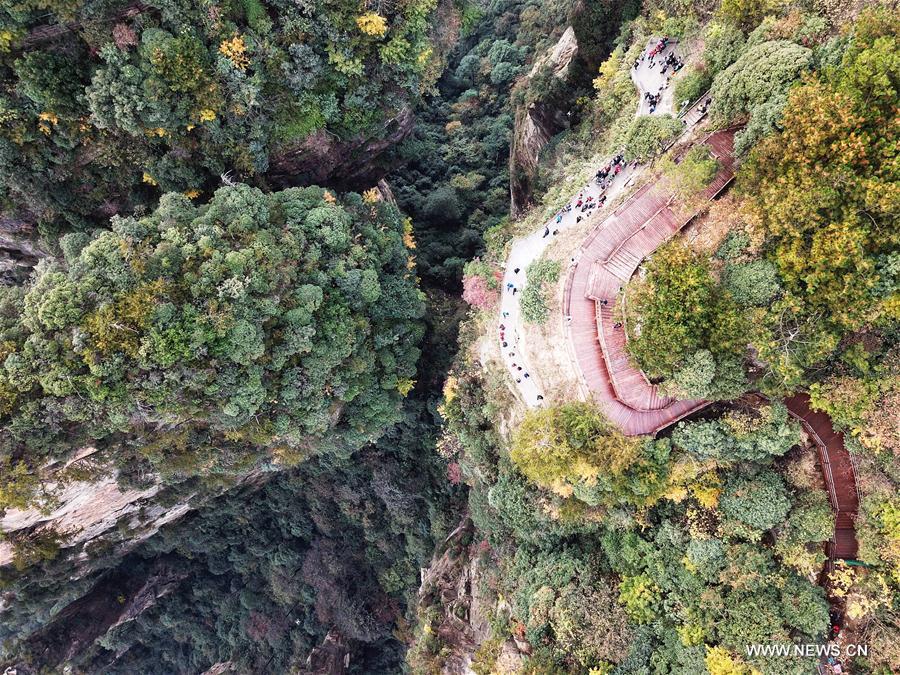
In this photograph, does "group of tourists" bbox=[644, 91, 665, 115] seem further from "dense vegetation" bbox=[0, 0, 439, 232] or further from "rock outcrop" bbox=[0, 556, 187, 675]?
"rock outcrop" bbox=[0, 556, 187, 675]

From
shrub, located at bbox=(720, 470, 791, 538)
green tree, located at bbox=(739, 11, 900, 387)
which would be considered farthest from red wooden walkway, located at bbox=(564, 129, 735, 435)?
green tree, located at bbox=(739, 11, 900, 387)

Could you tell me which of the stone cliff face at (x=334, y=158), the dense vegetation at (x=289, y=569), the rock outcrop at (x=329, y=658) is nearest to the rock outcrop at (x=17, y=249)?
the stone cliff face at (x=334, y=158)

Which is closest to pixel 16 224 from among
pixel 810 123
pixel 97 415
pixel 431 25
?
pixel 97 415

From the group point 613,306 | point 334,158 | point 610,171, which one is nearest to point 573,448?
point 613,306

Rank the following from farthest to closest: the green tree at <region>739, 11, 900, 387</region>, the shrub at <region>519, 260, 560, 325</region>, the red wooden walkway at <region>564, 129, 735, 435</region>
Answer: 1. the shrub at <region>519, 260, 560, 325</region>
2. the red wooden walkway at <region>564, 129, 735, 435</region>
3. the green tree at <region>739, 11, 900, 387</region>

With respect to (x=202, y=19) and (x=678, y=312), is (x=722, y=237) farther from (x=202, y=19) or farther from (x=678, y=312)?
(x=202, y=19)

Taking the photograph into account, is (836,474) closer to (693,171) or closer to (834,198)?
(834,198)
